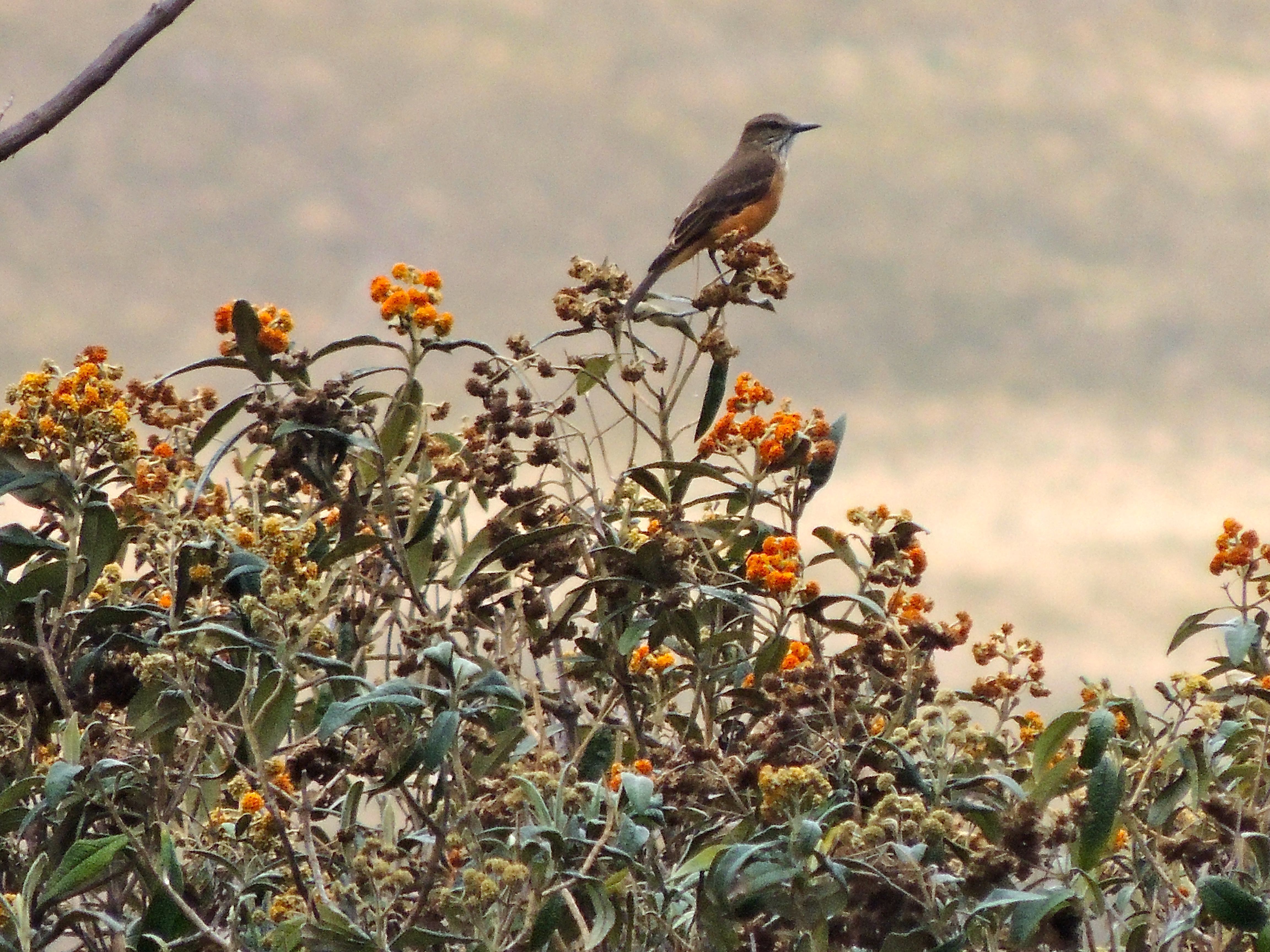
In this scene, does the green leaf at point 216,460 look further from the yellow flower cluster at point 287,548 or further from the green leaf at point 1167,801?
the green leaf at point 1167,801

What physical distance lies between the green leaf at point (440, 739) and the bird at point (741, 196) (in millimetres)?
2480

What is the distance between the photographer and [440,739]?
2408 mm

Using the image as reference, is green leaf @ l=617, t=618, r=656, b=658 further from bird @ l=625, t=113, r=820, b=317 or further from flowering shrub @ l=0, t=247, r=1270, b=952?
bird @ l=625, t=113, r=820, b=317

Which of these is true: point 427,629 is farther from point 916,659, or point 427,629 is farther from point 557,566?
point 916,659

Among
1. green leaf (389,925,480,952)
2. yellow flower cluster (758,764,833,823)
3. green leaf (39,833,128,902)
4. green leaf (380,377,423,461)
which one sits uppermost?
green leaf (380,377,423,461)

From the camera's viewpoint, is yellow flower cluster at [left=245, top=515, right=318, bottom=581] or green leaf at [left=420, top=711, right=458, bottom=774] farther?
yellow flower cluster at [left=245, top=515, right=318, bottom=581]

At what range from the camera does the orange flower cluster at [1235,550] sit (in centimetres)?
338

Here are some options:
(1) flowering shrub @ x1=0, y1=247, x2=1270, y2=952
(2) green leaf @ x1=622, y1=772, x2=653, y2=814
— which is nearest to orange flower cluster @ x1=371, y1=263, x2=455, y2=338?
(1) flowering shrub @ x1=0, y1=247, x2=1270, y2=952

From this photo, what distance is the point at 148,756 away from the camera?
2932mm

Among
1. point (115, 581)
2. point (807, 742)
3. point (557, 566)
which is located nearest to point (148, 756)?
point (115, 581)

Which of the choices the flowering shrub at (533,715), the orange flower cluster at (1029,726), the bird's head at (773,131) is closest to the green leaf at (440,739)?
the flowering shrub at (533,715)

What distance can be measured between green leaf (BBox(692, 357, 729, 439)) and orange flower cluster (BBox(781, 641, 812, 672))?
0.69 m

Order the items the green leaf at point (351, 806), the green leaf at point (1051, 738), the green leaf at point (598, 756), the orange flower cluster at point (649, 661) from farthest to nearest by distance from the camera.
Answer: the green leaf at point (598, 756), the orange flower cluster at point (649, 661), the green leaf at point (1051, 738), the green leaf at point (351, 806)

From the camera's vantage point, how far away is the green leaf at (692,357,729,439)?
11.5ft
